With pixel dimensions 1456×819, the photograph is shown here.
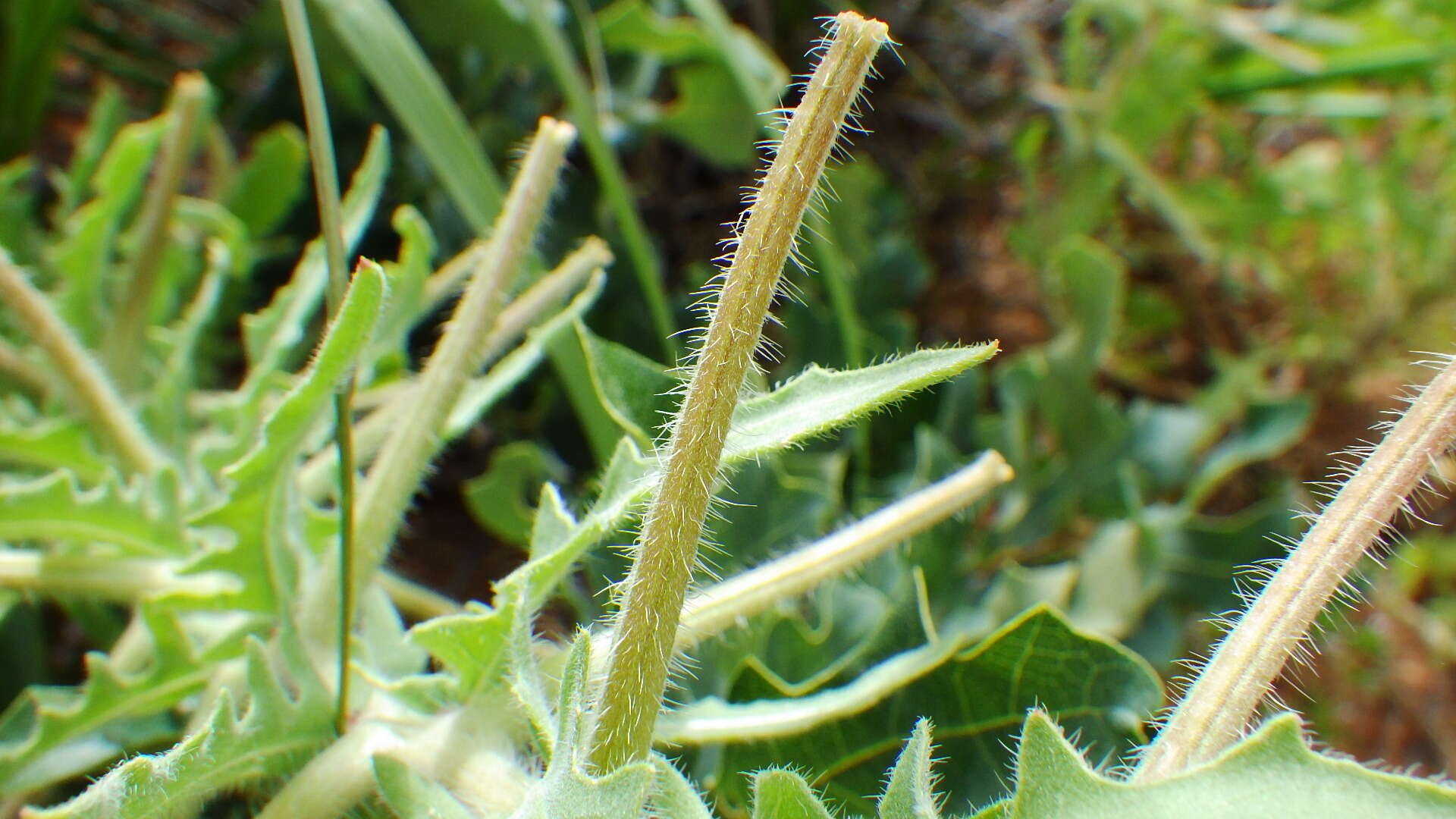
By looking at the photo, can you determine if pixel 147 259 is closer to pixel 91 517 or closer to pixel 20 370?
pixel 20 370

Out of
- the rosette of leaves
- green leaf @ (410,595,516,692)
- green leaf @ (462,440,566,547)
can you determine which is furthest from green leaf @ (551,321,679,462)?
green leaf @ (462,440,566,547)

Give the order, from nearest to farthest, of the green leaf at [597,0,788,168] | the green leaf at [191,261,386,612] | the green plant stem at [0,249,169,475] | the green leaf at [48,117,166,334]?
the green leaf at [191,261,386,612]
the green plant stem at [0,249,169,475]
the green leaf at [48,117,166,334]
the green leaf at [597,0,788,168]

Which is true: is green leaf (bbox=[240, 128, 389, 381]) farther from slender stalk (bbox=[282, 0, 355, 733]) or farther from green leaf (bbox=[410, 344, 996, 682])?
green leaf (bbox=[410, 344, 996, 682])

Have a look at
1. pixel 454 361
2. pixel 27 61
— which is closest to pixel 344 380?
pixel 454 361

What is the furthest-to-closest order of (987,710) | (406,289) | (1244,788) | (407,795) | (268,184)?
(268,184), (406,289), (987,710), (407,795), (1244,788)

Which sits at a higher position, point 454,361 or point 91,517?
point 454,361

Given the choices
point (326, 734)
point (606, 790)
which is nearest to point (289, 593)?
point (326, 734)
